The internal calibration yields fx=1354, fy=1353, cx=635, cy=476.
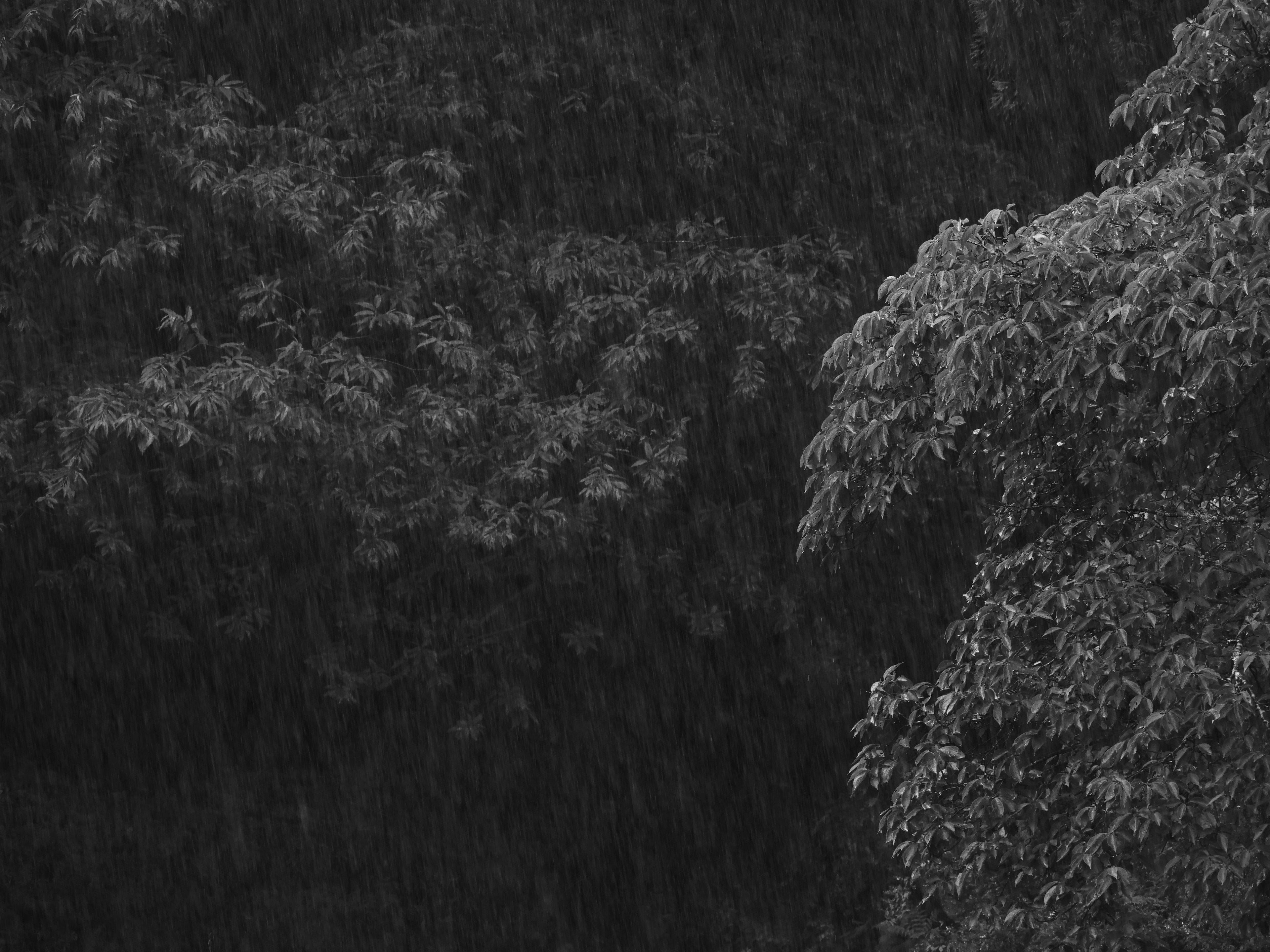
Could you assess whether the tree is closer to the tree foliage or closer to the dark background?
the tree foliage

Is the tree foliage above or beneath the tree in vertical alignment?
above

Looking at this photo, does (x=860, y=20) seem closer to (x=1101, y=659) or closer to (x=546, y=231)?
(x=546, y=231)

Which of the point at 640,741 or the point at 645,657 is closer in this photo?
the point at 645,657

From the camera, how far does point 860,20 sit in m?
11.8

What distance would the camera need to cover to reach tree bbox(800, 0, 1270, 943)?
12.3ft

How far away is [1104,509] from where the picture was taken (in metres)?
4.42

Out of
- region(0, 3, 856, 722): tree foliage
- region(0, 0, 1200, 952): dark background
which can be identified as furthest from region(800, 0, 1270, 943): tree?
region(0, 0, 1200, 952): dark background

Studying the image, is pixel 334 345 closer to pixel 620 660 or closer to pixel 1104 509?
pixel 620 660

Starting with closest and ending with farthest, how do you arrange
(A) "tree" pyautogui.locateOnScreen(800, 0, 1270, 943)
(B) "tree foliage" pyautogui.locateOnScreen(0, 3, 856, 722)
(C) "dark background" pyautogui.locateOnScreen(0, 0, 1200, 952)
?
(A) "tree" pyautogui.locateOnScreen(800, 0, 1270, 943), (B) "tree foliage" pyautogui.locateOnScreen(0, 3, 856, 722), (C) "dark background" pyautogui.locateOnScreen(0, 0, 1200, 952)

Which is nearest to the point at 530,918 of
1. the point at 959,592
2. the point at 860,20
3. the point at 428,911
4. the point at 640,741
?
the point at 428,911

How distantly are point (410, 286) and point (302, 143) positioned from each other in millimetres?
1205

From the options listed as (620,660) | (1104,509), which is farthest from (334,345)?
(1104,509)

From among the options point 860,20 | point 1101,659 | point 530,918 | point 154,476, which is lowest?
point 530,918

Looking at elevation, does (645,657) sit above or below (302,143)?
below
